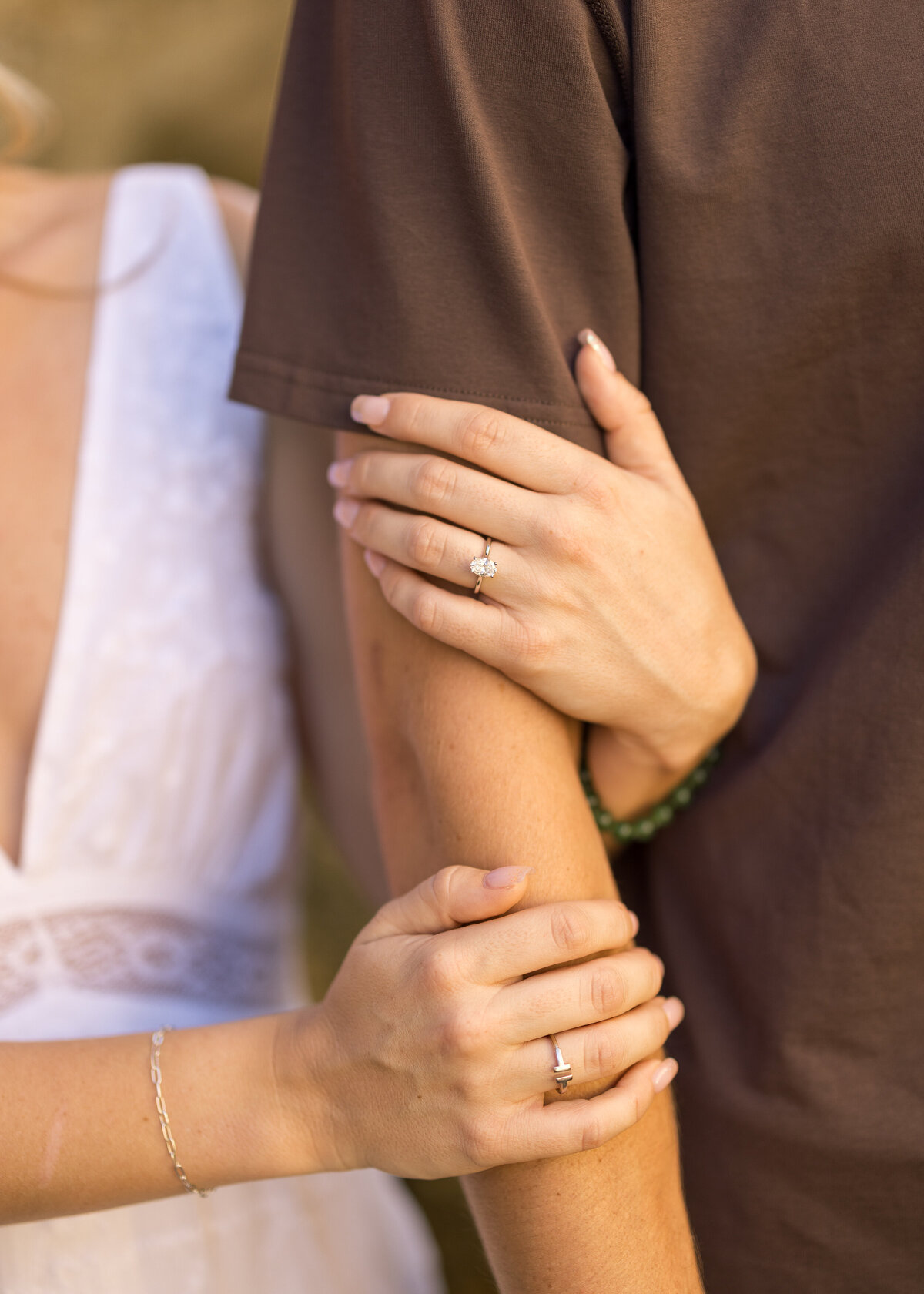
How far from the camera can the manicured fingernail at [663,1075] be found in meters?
0.88

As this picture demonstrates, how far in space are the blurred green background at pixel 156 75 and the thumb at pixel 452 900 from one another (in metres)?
3.30

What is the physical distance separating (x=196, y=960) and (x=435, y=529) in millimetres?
817

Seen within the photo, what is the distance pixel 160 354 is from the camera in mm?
1395

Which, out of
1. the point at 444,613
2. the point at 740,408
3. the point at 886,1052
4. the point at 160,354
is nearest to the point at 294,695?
the point at 160,354

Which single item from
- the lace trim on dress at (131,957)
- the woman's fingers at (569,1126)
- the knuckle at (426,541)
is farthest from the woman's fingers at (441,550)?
the lace trim on dress at (131,957)

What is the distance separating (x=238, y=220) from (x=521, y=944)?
127 cm

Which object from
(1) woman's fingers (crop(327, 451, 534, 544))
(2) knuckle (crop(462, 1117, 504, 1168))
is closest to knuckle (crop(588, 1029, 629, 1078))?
(2) knuckle (crop(462, 1117, 504, 1168))

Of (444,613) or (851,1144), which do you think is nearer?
(444,613)

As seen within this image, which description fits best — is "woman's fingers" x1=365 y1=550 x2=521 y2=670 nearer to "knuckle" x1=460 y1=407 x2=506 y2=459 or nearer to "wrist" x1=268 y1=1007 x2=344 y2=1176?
"knuckle" x1=460 y1=407 x2=506 y2=459

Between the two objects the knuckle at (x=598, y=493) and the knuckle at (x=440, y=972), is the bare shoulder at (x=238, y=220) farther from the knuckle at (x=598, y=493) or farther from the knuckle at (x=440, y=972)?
the knuckle at (x=440, y=972)

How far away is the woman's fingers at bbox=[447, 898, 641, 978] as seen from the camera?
82 cm

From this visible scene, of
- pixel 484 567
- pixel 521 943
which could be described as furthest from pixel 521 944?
pixel 484 567

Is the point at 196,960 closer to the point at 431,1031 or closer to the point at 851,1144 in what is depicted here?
the point at 431,1031

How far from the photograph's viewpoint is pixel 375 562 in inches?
36.8
